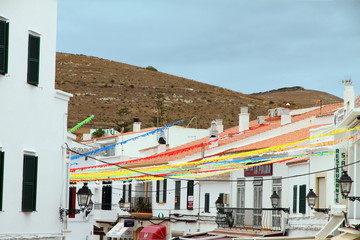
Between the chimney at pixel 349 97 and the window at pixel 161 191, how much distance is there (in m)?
19.7

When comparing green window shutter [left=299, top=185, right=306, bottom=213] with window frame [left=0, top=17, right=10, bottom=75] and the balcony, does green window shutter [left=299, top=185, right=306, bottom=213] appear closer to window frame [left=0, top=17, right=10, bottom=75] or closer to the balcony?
window frame [left=0, top=17, right=10, bottom=75]

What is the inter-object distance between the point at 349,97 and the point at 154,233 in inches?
848

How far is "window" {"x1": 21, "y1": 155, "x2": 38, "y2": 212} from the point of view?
60.0 ft

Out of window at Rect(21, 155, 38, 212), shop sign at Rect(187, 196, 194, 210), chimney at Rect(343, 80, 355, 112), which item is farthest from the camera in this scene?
shop sign at Rect(187, 196, 194, 210)

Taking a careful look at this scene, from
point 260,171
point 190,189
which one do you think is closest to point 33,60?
point 260,171

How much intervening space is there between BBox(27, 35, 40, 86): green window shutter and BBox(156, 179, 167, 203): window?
2853cm

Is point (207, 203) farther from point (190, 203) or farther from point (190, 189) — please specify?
point (190, 189)

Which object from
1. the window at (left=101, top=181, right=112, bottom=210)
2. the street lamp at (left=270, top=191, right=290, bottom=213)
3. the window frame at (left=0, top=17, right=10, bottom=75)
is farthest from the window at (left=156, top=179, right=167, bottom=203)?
the window frame at (left=0, top=17, right=10, bottom=75)

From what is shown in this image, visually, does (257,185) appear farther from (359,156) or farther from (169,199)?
(359,156)

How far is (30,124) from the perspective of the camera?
18625 mm

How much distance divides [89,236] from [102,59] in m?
126

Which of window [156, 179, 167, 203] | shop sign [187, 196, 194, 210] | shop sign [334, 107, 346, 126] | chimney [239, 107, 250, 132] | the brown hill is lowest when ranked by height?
shop sign [187, 196, 194, 210]

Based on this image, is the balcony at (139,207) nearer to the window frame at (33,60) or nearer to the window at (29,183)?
the window at (29,183)

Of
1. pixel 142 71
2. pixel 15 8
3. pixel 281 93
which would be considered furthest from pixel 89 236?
pixel 281 93
